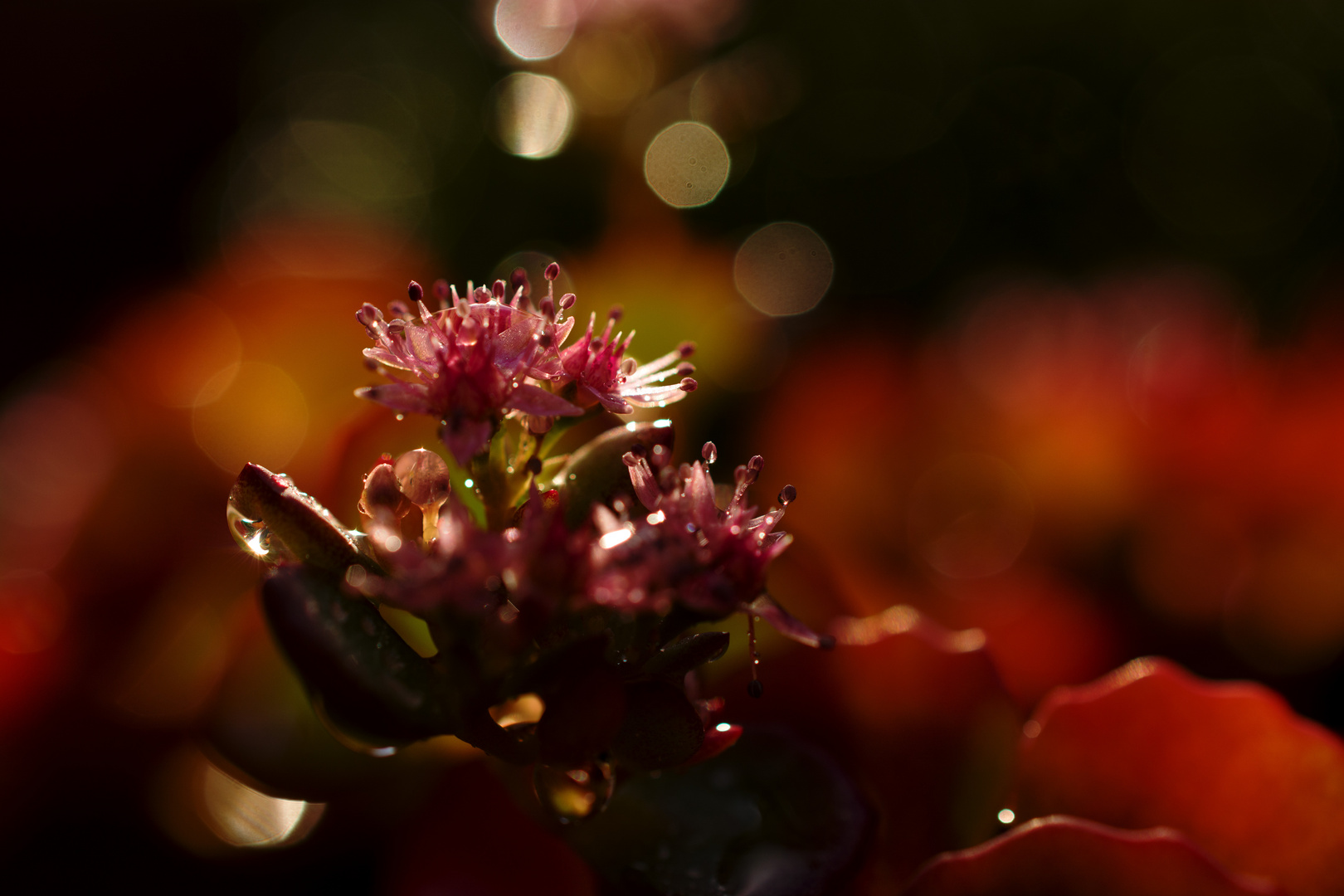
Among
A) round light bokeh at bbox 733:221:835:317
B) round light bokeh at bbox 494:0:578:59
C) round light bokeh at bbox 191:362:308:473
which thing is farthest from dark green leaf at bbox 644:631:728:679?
round light bokeh at bbox 494:0:578:59

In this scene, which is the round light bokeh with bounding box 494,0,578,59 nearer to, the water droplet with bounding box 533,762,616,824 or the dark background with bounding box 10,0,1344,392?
the dark background with bounding box 10,0,1344,392

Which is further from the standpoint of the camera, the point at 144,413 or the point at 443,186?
the point at 443,186

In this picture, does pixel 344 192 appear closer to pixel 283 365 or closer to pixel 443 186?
pixel 443 186

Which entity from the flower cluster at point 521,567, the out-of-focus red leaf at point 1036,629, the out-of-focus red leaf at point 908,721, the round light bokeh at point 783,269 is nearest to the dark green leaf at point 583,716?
the flower cluster at point 521,567

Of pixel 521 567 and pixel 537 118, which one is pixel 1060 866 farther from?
pixel 537 118

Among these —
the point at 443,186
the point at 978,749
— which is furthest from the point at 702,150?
the point at 978,749

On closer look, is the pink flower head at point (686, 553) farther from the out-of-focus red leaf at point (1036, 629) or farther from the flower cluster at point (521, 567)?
the out-of-focus red leaf at point (1036, 629)
